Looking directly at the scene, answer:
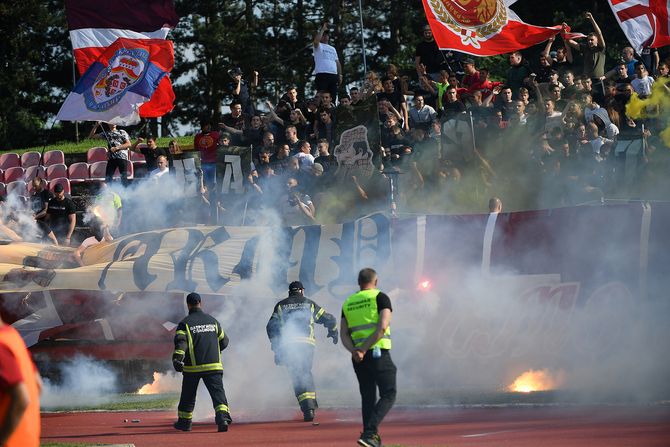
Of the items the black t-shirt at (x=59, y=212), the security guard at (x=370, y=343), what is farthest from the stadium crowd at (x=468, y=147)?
the security guard at (x=370, y=343)

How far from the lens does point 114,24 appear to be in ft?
72.4

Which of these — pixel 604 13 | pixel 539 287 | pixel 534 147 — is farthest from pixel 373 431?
pixel 604 13

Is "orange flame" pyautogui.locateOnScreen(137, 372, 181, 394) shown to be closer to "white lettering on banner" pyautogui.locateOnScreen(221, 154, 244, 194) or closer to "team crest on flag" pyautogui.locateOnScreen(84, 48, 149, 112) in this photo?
"white lettering on banner" pyautogui.locateOnScreen(221, 154, 244, 194)

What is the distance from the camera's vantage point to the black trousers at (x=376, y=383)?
9797mm

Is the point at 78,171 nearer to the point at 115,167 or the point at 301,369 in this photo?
the point at 115,167

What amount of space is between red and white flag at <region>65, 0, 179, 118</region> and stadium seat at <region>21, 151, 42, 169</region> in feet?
25.2

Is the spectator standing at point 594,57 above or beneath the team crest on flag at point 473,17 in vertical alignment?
beneath

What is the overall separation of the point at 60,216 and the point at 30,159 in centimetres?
1044

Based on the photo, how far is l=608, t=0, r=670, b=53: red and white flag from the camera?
57.0 feet

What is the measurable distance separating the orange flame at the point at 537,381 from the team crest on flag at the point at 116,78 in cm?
1015

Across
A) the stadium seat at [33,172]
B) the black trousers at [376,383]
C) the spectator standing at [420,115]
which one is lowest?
the black trousers at [376,383]

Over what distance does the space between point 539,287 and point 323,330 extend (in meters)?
3.04

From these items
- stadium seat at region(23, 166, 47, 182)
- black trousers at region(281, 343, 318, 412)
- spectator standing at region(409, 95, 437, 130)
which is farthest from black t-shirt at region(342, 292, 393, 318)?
stadium seat at region(23, 166, 47, 182)

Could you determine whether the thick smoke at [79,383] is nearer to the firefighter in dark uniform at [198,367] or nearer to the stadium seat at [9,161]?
the firefighter in dark uniform at [198,367]
